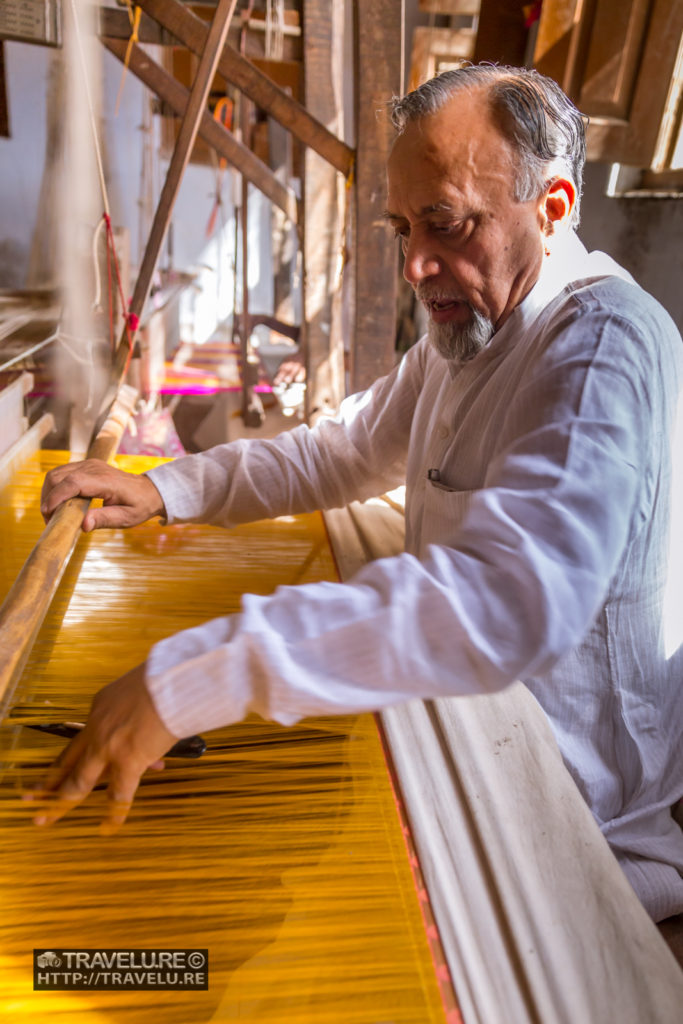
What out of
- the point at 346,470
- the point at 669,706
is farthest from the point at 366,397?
the point at 669,706

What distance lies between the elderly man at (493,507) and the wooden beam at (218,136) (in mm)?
1525

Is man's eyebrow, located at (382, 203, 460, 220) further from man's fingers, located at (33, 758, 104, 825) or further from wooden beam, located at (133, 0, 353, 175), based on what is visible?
wooden beam, located at (133, 0, 353, 175)

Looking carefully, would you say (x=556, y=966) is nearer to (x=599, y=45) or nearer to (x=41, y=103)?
(x=599, y=45)

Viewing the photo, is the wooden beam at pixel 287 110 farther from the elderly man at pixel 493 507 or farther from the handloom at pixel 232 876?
the handloom at pixel 232 876

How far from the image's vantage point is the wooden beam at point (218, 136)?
2756mm

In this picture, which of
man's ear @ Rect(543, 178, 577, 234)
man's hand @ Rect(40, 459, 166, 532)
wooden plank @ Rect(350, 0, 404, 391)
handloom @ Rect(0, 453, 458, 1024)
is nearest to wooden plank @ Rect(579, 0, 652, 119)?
wooden plank @ Rect(350, 0, 404, 391)

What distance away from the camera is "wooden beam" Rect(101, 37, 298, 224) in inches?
108

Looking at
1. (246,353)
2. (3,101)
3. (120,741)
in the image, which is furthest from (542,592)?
(246,353)

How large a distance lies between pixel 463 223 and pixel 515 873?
2.59 feet

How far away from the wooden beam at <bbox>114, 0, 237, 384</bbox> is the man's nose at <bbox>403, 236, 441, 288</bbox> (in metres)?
0.90

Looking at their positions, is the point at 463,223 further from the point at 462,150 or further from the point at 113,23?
the point at 113,23

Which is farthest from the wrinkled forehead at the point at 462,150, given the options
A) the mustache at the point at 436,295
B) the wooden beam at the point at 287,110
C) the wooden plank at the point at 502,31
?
the wooden plank at the point at 502,31

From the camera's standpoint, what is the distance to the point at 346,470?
5.44 feet

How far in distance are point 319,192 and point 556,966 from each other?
2543mm
